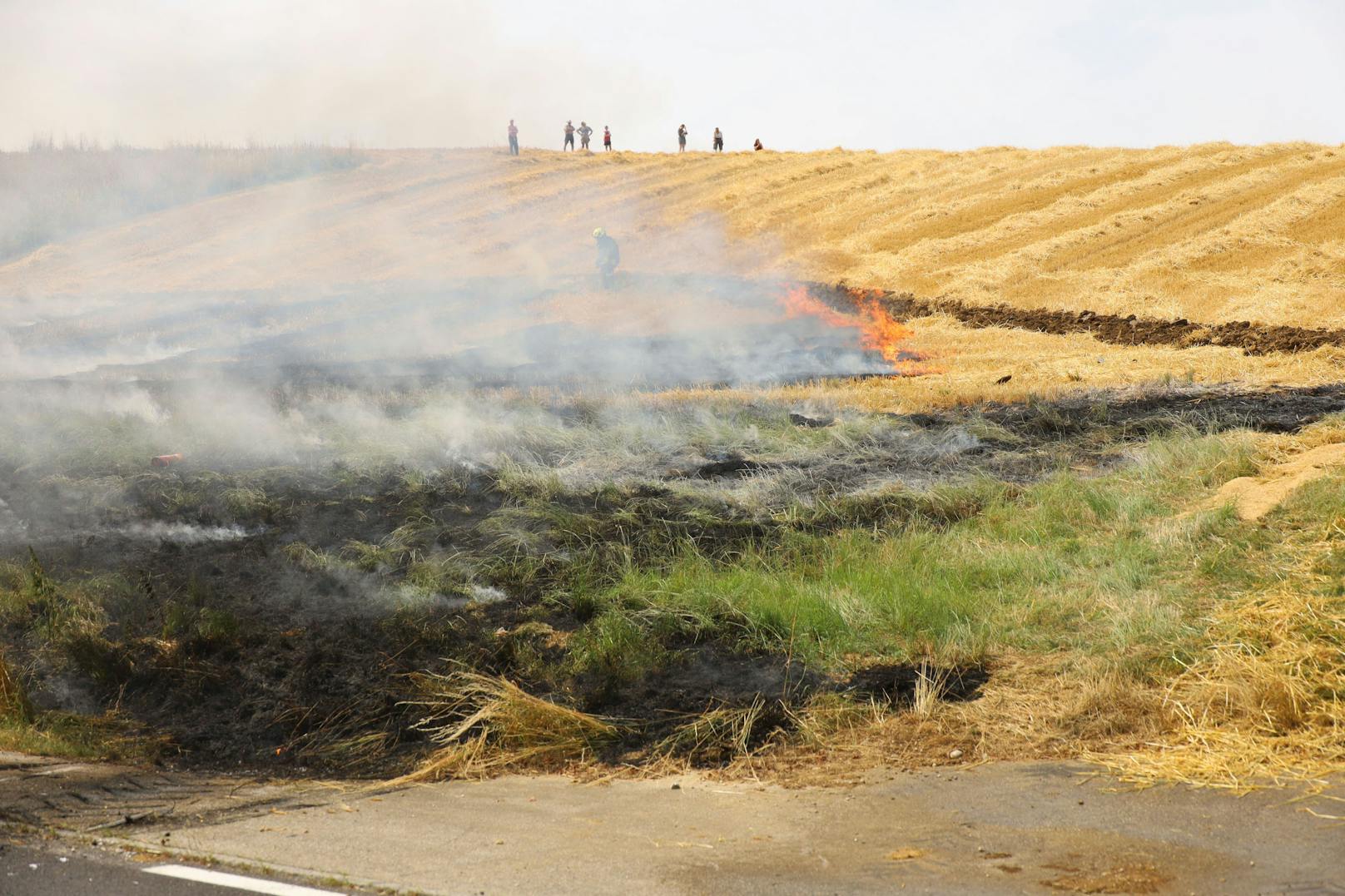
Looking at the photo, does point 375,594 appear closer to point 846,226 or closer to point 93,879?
point 93,879

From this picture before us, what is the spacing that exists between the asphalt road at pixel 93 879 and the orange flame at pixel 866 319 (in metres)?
16.5

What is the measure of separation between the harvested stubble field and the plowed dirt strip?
0.11m

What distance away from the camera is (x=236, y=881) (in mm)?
4211

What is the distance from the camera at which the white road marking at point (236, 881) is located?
4109 mm

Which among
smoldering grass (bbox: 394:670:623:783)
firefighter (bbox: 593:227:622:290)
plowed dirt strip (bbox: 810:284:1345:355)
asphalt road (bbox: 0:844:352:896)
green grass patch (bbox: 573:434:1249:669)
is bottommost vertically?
smoldering grass (bbox: 394:670:623:783)

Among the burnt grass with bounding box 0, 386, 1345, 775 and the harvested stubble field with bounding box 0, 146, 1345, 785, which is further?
the burnt grass with bounding box 0, 386, 1345, 775

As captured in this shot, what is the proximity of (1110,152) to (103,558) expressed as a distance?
1332 inches

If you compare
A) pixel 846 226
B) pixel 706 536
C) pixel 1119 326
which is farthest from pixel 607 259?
pixel 706 536

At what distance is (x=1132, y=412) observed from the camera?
1327 cm

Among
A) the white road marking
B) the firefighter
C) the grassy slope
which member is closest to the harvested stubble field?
the grassy slope

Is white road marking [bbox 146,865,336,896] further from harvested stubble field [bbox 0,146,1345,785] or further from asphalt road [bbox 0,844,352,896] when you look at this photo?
harvested stubble field [bbox 0,146,1345,785]

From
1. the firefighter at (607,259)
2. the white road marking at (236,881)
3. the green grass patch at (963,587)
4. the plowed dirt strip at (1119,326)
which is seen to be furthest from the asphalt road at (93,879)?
the firefighter at (607,259)

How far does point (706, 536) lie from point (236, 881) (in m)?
5.60

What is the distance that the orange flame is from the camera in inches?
838
